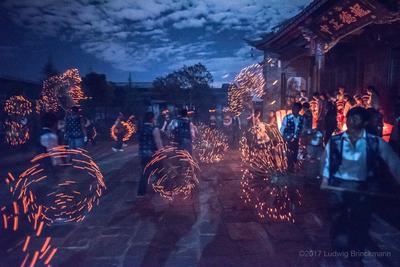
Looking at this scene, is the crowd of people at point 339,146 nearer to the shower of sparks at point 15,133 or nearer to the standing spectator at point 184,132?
the standing spectator at point 184,132

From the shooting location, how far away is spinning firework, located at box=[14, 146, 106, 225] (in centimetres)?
573

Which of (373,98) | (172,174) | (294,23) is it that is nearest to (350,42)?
(294,23)

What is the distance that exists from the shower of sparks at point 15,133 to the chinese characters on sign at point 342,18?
14.0m

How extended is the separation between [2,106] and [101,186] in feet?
37.9

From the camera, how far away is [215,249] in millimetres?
4379

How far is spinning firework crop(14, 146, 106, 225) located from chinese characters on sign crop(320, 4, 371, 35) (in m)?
7.00

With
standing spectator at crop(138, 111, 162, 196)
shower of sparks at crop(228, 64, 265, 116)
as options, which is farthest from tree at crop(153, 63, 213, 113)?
standing spectator at crop(138, 111, 162, 196)

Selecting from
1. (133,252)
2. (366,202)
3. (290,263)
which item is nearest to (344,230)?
(366,202)

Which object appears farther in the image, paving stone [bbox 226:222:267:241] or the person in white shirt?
paving stone [bbox 226:222:267:241]

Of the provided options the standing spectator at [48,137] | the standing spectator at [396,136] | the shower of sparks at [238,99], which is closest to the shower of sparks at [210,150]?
the shower of sparks at [238,99]

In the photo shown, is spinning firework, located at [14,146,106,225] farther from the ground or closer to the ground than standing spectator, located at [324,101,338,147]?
closer to the ground

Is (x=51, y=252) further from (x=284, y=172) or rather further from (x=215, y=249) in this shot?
(x=284, y=172)

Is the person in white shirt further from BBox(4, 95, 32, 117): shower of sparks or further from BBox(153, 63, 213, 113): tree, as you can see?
BBox(153, 63, 213, 113): tree

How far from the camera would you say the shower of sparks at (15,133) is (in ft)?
49.8
